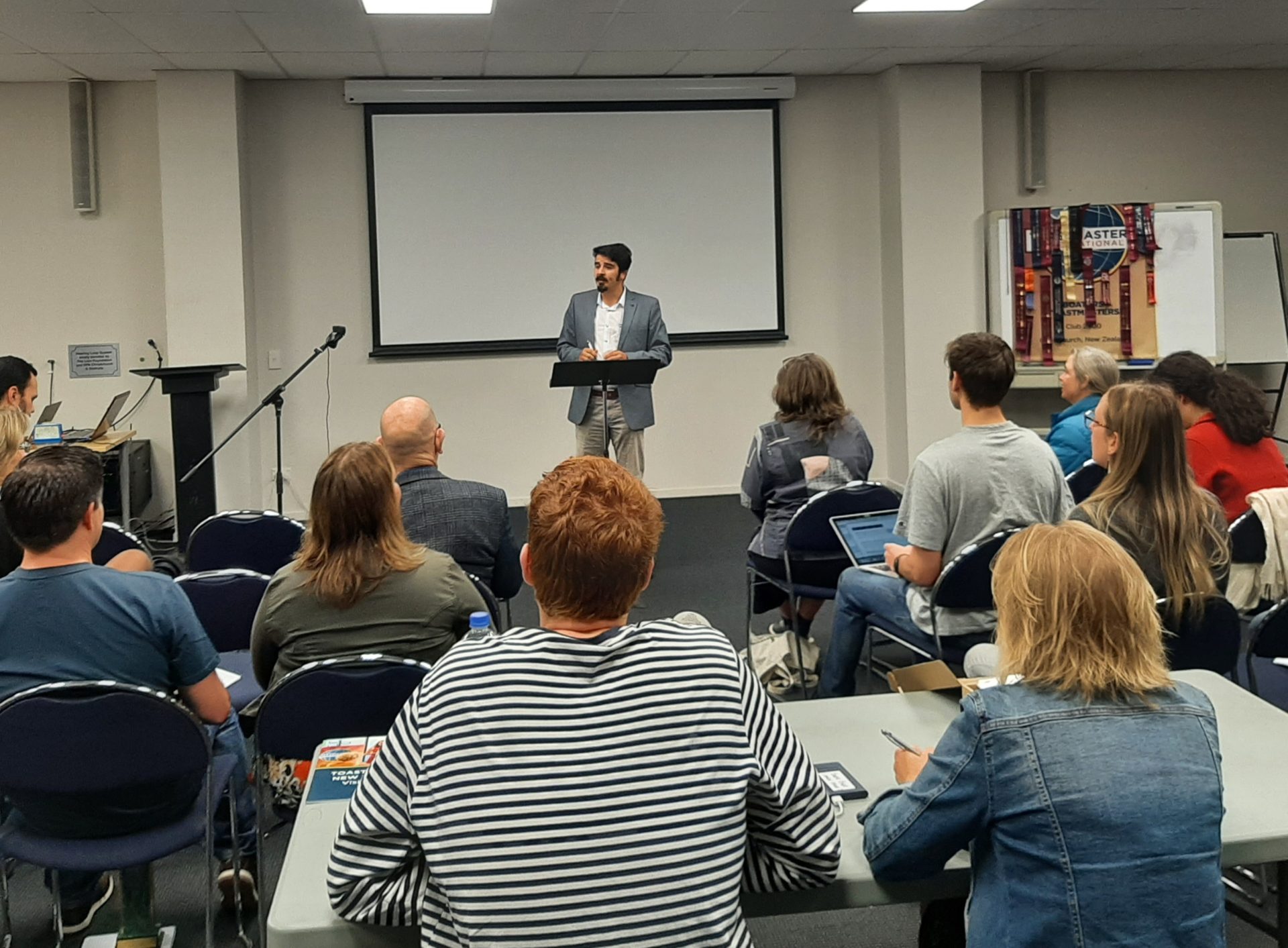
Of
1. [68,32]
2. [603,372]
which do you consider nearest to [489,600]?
[603,372]

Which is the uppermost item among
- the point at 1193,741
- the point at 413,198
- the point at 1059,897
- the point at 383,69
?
the point at 383,69

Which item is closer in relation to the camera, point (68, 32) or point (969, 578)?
point (969, 578)

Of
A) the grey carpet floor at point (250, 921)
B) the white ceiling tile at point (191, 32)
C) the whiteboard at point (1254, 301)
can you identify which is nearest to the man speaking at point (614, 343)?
the white ceiling tile at point (191, 32)

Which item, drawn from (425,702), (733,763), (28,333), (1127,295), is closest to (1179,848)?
(733,763)

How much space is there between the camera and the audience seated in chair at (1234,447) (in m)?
3.80

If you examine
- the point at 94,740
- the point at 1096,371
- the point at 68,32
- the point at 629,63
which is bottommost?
the point at 94,740

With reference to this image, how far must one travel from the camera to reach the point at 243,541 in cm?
376

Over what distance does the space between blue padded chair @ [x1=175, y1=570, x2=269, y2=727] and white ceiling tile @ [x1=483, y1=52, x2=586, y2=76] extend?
456cm

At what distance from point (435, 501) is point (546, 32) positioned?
3.89 meters

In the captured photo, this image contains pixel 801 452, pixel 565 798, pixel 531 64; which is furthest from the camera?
pixel 531 64

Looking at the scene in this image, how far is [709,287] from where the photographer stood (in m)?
7.96

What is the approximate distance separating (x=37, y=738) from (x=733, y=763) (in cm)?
142

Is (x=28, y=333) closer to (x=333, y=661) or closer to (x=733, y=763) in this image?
(x=333, y=661)

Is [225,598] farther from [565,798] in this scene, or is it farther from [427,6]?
[427,6]
